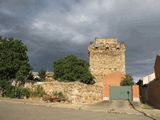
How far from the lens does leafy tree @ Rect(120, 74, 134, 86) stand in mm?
54550

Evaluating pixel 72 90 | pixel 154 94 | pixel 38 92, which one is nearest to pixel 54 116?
pixel 72 90

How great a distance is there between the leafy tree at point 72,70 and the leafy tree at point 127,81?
579 cm

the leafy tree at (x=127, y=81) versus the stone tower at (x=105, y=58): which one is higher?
the stone tower at (x=105, y=58)

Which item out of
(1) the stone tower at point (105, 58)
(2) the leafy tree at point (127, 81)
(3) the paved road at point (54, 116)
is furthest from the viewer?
(1) the stone tower at point (105, 58)

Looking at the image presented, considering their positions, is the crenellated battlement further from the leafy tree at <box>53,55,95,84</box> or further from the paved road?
the paved road

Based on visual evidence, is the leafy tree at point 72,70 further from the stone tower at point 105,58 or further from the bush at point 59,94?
the bush at point 59,94

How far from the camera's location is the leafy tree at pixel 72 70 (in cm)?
5291

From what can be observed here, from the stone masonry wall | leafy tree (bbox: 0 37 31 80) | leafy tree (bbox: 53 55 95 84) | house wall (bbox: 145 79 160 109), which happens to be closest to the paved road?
house wall (bbox: 145 79 160 109)

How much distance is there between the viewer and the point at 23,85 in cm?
4631

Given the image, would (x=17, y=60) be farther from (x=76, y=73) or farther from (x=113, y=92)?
(x=113, y=92)

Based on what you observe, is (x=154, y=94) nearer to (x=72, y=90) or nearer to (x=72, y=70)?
(x=72, y=90)

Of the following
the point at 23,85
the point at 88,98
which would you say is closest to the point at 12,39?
the point at 23,85

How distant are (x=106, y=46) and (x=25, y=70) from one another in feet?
76.1

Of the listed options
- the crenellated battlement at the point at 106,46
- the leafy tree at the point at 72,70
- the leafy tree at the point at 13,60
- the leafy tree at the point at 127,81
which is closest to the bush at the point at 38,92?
the leafy tree at the point at 13,60
